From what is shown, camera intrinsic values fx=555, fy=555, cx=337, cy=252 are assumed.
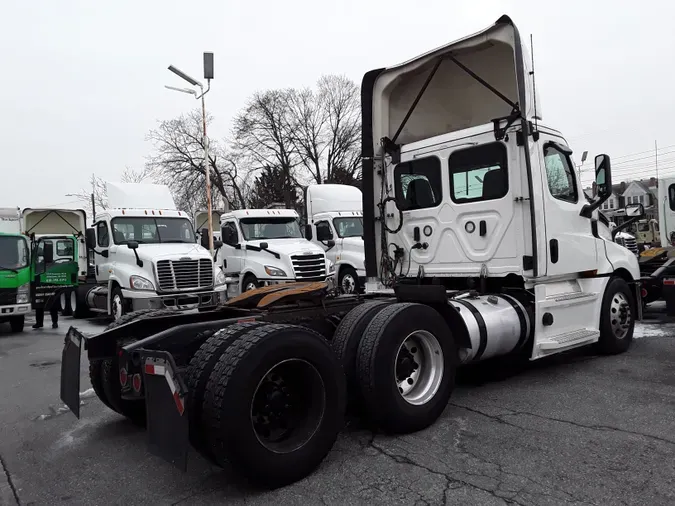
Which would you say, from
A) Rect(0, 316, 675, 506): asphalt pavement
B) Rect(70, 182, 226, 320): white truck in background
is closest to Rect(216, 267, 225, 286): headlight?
Rect(70, 182, 226, 320): white truck in background

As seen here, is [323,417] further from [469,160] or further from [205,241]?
[205,241]

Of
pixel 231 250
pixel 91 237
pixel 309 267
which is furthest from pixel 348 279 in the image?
pixel 91 237

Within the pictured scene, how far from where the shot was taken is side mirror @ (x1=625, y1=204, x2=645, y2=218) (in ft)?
24.2

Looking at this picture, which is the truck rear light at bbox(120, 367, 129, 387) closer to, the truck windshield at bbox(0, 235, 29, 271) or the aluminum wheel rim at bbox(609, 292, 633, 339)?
the aluminum wheel rim at bbox(609, 292, 633, 339)

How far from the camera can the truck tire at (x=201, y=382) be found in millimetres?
3398

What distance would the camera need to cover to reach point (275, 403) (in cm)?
372

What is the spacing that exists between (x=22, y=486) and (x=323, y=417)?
2.21 metres

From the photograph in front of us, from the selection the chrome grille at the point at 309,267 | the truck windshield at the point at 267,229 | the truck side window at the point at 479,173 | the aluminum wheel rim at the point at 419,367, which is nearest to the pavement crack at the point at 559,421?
the aluminum wheel rim at the point at 419,367

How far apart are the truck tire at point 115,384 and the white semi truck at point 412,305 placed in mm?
20

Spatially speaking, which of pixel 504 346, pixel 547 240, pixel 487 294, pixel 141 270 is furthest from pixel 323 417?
pixel 141 270

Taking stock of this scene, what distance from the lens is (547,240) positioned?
5941 millimetres

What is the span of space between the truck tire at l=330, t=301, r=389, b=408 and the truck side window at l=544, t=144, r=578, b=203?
8.70ft

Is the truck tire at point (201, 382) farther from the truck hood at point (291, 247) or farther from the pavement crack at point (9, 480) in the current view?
the truck hood at point (291, 247)

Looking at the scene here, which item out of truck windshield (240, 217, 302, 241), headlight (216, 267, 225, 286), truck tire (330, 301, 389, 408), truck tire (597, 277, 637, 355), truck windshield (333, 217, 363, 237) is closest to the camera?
truck tire (330, 301, 389, 408)
